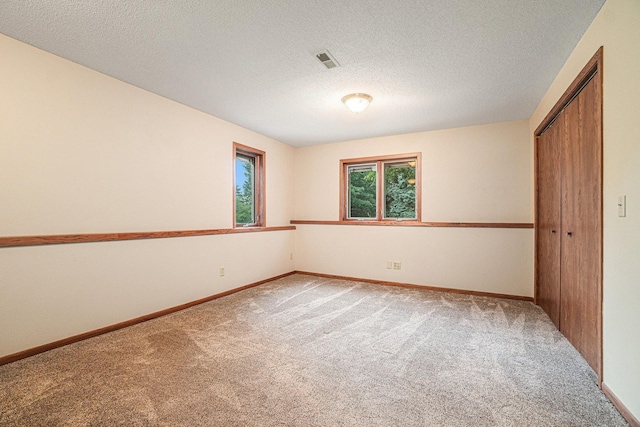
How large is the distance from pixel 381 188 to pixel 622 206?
326 cm

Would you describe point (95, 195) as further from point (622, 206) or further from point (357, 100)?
point (622, 206)

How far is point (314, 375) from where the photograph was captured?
194 cm

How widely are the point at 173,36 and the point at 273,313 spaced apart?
268cm

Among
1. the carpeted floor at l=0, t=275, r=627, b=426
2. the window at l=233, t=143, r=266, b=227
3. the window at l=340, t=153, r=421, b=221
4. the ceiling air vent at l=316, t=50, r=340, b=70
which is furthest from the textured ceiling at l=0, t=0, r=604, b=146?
the carpeted floor at l=0, t=275, r=627, b=426

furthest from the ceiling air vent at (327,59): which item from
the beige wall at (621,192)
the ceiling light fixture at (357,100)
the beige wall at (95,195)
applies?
the beige wall at (95,195)

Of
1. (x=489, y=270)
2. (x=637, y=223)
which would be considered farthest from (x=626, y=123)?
(x=489, y=270)

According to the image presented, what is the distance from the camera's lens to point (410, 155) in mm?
4441

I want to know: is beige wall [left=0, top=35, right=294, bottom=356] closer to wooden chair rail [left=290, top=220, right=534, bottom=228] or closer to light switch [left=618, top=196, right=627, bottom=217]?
wooden chair rail [left=290, top=220, right=534, bottom=228]

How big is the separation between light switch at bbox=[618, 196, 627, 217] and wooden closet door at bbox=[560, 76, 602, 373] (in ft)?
0.79

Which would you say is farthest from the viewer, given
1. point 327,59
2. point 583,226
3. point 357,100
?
point 357,100

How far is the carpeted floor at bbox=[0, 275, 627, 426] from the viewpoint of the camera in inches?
60.8

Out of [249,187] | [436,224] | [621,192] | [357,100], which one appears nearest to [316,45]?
[357,100]

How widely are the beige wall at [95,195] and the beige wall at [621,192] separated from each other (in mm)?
3693

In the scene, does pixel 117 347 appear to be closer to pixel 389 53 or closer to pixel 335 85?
pixel 335 85
